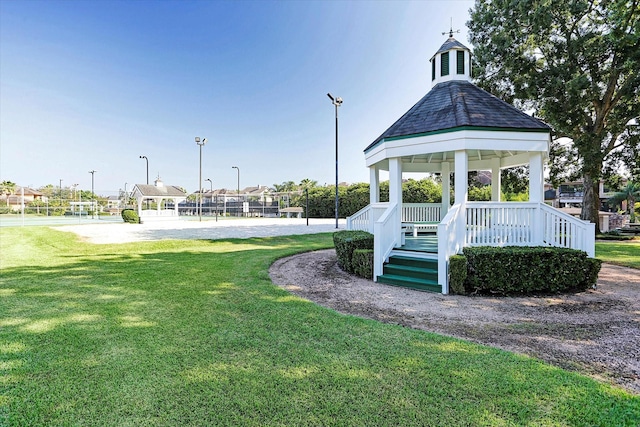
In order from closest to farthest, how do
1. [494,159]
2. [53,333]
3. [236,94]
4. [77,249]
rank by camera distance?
[53,333]
[494,159]
[77,249]
[236,94]

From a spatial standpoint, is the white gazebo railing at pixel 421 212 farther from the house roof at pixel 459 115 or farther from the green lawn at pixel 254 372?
the green lawn at pixel 254 372

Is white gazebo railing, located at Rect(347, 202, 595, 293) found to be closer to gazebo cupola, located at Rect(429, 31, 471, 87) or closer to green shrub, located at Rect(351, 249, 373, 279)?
green shrub, located at Rect(351, 249, 373, 279)

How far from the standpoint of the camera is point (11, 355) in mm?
2777

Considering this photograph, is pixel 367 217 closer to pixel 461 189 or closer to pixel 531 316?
pixel 461 189

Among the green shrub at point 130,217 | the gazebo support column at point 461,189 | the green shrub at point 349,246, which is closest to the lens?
the gazebo support column at point 461,189

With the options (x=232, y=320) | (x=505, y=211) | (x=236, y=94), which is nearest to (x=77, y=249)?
(x=232, y=320)

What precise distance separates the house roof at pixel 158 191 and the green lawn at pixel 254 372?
25.3 metres

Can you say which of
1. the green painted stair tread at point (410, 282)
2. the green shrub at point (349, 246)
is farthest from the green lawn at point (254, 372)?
the green shrub at point (349, 246)

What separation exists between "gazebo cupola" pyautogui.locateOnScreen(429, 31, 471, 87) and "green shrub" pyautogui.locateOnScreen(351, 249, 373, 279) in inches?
212

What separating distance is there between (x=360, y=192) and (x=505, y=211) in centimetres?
2470

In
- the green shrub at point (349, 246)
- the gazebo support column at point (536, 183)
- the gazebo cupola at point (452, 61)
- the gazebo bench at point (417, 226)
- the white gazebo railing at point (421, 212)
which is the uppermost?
the gazebo cupola at point (452, 61)

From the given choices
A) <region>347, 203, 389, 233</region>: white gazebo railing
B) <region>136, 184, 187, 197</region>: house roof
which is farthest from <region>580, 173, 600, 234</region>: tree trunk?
<region>136, 184, 187, 197</region>: house roof

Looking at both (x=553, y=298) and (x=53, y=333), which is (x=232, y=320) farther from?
(x=553, y=298)

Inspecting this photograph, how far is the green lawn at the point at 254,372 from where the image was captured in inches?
77.8
